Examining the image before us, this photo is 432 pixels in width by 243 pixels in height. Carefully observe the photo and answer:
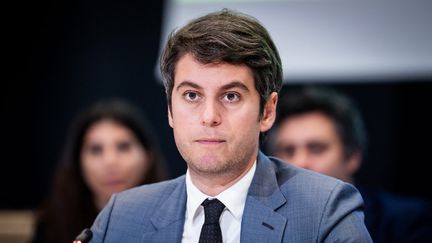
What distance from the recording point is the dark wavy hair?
5.08 feet

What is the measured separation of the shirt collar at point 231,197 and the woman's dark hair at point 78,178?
1.29 meters

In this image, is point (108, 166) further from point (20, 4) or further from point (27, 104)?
point (20, 4)

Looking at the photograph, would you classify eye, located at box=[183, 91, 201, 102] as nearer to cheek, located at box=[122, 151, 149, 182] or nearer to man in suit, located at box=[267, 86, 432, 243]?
man in suit, located at box=[267, 86, 432, 243]

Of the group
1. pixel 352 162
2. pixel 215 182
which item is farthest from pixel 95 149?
pixel 215 182

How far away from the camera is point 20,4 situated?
3840mm

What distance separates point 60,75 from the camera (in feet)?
12.6

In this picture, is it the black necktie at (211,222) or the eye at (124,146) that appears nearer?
the black necktie at (211,222)

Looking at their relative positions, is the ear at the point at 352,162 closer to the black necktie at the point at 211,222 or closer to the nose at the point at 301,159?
the nose at the point at 301,159

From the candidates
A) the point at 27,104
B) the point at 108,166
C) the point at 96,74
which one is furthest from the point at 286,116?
the point at 27,104

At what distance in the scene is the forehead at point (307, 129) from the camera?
2.89 meters

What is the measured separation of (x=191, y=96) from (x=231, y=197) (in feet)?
0.88

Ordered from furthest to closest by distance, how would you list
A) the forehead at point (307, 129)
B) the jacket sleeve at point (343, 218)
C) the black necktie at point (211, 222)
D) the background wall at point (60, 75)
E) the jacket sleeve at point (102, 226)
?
the background wall at point (60, 75) → the forehead at point (307, 129) → the jacket sleeve at point (102, 226) → the black necktie at point (211, 222) → the jacket sleeve at point (343, 218)

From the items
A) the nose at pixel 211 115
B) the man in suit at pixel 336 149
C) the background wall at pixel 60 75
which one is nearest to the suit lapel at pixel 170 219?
the nose at pixel 211 115

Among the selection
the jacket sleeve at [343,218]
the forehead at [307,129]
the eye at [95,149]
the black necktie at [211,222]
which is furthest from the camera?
the eye at [95,149]
